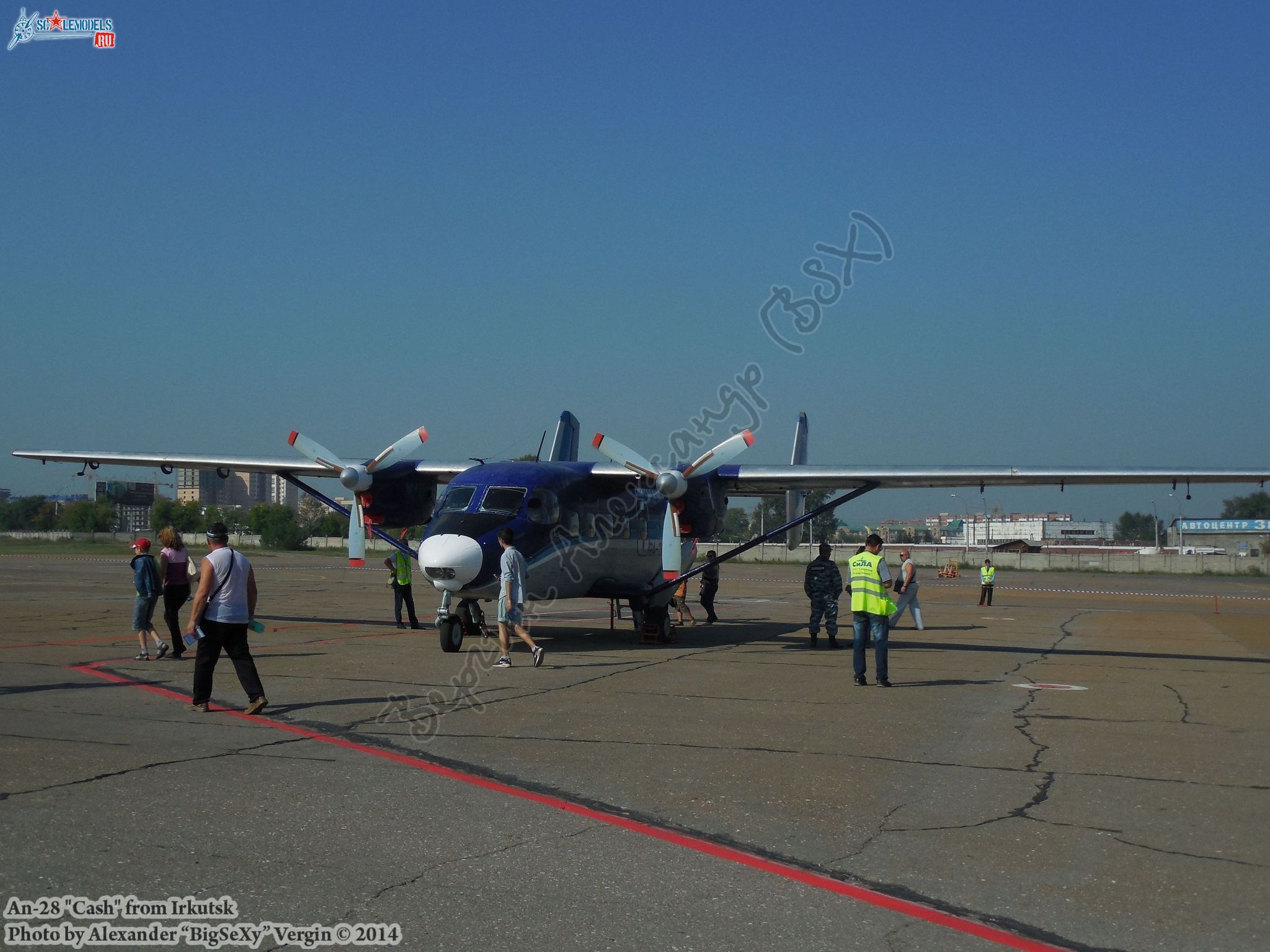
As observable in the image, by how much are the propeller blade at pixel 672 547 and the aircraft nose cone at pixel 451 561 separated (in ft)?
13.0

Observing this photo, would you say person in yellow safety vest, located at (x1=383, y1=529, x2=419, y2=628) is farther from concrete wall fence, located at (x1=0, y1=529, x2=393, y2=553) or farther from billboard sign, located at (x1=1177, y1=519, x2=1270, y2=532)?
billboard sign, located at (x1=1177, y1=519, x2=1270, y2=532)

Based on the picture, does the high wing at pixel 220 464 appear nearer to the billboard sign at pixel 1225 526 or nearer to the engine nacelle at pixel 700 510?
the engine nacelle at pixel 700 510

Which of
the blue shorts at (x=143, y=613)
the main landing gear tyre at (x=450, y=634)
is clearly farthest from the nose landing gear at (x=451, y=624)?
the blue shorts at (x=143, y=613)

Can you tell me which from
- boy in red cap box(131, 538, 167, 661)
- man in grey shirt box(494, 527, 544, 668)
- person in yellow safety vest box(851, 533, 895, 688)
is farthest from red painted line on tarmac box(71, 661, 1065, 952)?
person in yellow safety vest box(851, 533, 895, 688)

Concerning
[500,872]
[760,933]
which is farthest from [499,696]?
[760,933]

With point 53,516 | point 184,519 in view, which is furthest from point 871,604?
point 53,516

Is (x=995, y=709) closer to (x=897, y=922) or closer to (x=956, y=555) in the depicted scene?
(x=897, y=922)

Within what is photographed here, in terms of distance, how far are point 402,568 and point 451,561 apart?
5440 millimetres

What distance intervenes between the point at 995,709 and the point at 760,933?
7522 mm

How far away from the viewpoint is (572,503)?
1825cm

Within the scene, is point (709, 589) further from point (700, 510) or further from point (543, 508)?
point (543, 508)

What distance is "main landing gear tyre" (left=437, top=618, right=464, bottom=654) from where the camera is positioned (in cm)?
1587

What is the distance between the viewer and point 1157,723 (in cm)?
1051

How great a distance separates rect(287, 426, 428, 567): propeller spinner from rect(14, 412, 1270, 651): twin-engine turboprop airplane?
0.03m
